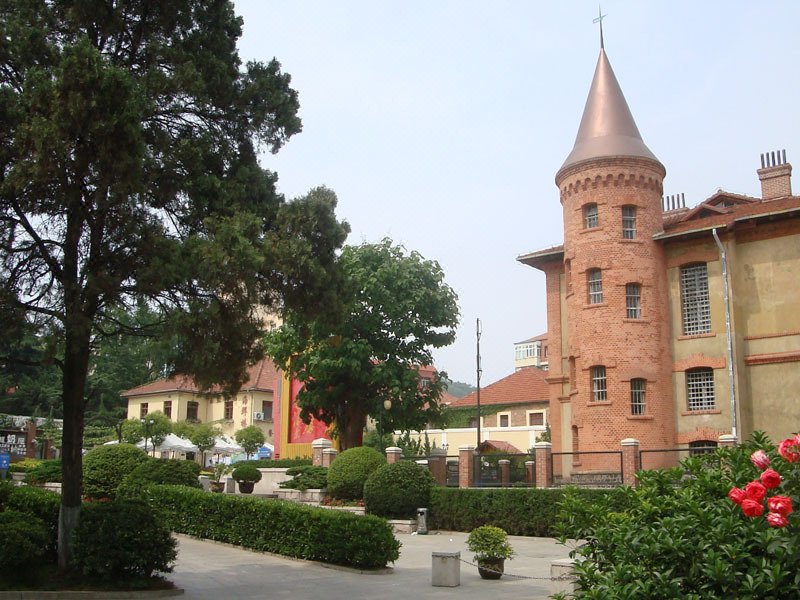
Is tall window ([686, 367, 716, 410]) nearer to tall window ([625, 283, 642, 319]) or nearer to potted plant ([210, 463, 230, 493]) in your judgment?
tall window ([625, 283, 642, 319])

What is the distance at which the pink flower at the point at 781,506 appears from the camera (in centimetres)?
544

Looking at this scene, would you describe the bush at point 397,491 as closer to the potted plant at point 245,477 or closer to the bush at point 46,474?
the potted plant at point 245,477

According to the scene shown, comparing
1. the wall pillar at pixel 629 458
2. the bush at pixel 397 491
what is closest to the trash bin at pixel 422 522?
the bush at pixel 397 491

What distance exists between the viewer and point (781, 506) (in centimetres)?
544

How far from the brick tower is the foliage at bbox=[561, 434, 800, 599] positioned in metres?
22.2

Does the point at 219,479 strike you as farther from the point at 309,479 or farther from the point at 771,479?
the point at 771,479

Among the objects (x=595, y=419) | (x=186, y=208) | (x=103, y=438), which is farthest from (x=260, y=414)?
(x=186, y=208)

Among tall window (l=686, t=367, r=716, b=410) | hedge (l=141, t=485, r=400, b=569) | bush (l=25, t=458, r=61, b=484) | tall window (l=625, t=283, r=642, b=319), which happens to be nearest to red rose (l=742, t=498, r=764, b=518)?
hedge (l=141, t=485, r=400, b=569)

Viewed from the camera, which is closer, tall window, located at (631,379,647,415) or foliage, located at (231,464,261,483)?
tall window, located at (631,379,647,415)

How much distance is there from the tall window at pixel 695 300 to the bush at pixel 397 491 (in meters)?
11.8

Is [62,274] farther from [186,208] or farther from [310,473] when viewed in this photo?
[310,473]

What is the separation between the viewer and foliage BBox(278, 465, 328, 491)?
29906 mm

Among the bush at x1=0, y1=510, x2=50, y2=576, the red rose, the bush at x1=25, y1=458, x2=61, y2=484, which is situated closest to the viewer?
the red rose

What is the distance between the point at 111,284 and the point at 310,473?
20647 mm
